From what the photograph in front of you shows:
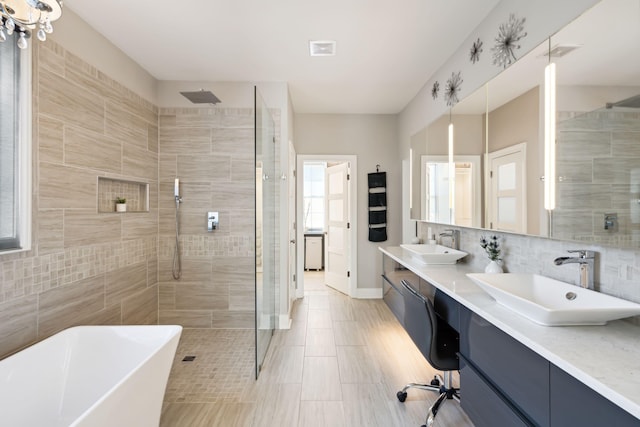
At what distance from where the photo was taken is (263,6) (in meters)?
2.03

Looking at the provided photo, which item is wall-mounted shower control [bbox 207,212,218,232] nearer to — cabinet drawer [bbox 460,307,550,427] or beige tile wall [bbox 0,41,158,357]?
beige tile wall [bbox 0,41,158,357]

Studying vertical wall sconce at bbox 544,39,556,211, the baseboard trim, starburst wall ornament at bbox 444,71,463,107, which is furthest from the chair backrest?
the baseboard trim

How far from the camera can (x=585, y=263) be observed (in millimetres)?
1388

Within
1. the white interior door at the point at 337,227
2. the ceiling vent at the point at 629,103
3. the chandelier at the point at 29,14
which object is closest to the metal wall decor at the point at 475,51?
the ceiling vent at the point at 629,103

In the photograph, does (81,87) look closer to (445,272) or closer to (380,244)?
(445,272)

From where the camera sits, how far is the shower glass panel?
237cm

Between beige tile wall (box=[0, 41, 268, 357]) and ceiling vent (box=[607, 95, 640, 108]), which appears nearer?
ceiling vent (box=[607, 95, 640, 108])

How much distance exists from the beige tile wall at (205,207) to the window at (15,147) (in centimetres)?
151

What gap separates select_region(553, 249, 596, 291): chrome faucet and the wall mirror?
0.10m

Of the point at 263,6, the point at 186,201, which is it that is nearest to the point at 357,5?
the point at 263,6

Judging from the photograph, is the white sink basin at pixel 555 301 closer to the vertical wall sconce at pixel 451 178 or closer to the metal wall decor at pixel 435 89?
the vertical wall sconce at pixel 451 178

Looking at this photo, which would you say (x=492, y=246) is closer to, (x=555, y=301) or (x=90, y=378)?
(x=555, y=301)

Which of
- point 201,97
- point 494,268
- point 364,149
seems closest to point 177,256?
point 201,97

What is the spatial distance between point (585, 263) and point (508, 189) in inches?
23.6
